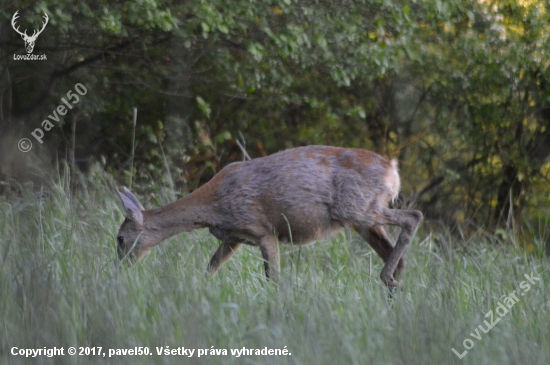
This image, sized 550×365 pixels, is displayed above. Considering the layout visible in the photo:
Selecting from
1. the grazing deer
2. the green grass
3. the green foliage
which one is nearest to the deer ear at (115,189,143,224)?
the grazing deer

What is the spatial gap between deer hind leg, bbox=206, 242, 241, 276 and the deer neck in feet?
0.81

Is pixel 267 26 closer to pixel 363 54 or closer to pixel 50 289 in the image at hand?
pixel 363 54

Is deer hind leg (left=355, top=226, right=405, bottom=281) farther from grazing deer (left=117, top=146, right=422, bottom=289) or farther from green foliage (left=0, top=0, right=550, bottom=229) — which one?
green foliage (left=0, top=0, right=550, bottom=229)

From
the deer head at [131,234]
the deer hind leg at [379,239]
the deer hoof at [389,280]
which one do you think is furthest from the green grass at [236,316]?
the deer hind leg at [379,239]

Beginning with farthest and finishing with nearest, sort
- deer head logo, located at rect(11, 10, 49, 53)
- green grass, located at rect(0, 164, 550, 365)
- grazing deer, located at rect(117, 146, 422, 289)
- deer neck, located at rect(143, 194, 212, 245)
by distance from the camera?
deer head logo, located at rect(11, 10, 49, 53) → deer neck, located at rect(143, 194, 212, 245) → grazing deer, located at rect(117, 146, 422, 289) → green grass, located at rect(0, 164, 550, 365)

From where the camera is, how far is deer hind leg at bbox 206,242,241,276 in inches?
263

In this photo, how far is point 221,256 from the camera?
6758 mm

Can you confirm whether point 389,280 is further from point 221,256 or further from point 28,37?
point 28,37

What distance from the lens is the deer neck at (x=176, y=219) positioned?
672cm

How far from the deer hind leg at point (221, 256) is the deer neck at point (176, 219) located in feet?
0.81

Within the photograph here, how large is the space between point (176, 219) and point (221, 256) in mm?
472

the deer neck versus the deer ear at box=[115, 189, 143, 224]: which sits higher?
the deer ear at box=[115, 189, 143, 224]

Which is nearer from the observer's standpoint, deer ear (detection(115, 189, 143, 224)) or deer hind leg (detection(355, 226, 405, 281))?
deer ear (detection(115, 189, 143, 224))

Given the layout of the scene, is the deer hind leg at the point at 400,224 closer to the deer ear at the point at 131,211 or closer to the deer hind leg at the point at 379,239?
the deer hind leg at the point at 379,239
